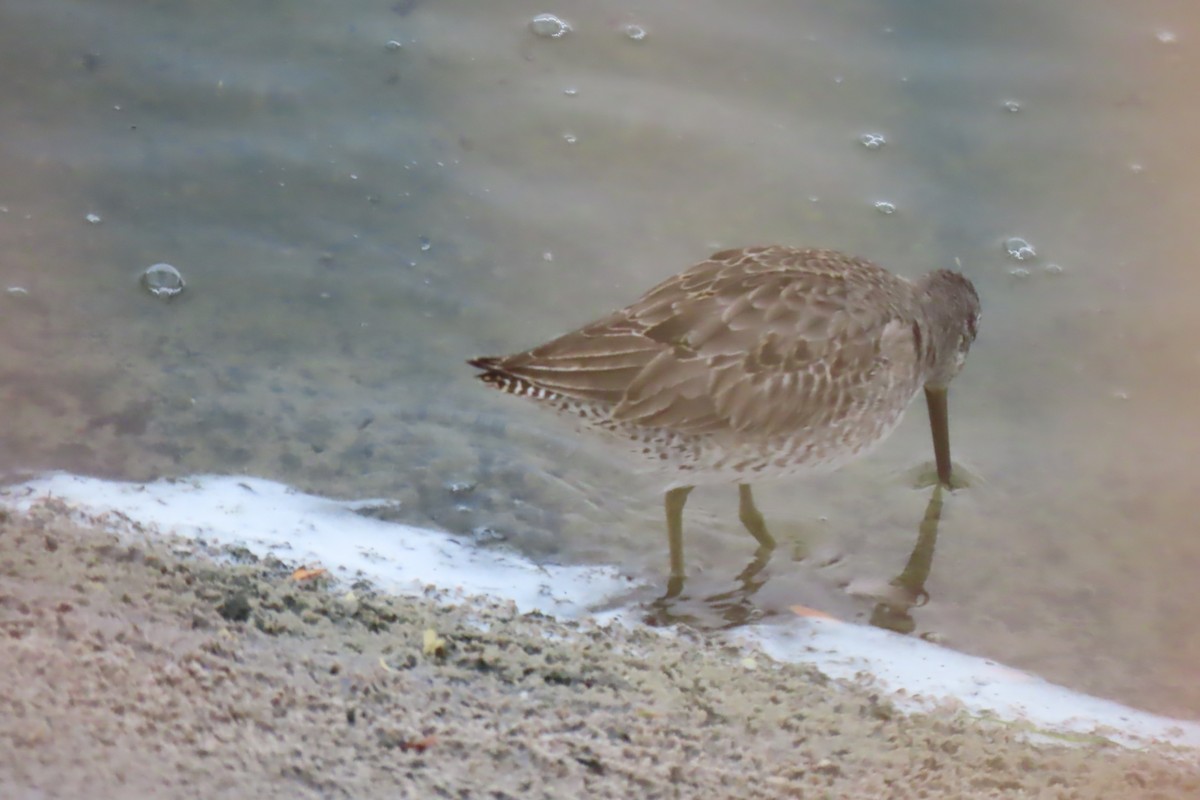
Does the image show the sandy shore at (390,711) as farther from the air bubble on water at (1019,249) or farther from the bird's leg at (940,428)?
the air bubble on water at (1019,249)

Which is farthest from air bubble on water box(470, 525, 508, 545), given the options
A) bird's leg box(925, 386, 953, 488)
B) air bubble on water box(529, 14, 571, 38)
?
air bubble on water box(529, 14, 571, 38)

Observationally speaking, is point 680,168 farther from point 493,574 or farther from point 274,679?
point 274,679

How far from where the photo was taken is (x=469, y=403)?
4.82 metres

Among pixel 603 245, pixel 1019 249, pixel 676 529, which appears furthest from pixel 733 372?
pixel 1019 249

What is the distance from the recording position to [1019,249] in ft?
18.1

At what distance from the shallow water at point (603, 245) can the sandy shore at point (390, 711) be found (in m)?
0.88

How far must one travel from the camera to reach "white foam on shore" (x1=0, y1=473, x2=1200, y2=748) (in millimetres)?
3652

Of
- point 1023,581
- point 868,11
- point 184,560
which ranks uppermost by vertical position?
point 868,11

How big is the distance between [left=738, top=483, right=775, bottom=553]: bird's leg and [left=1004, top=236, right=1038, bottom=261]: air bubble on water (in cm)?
180

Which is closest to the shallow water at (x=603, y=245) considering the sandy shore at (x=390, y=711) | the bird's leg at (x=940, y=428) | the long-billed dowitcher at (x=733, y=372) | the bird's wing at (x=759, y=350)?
the bird's leg at (x=940, y=428)

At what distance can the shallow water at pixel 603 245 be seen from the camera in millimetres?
4391

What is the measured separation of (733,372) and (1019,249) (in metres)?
2.03

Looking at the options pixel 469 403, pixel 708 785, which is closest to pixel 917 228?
pixel 469 403

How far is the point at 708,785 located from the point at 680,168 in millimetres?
3627
